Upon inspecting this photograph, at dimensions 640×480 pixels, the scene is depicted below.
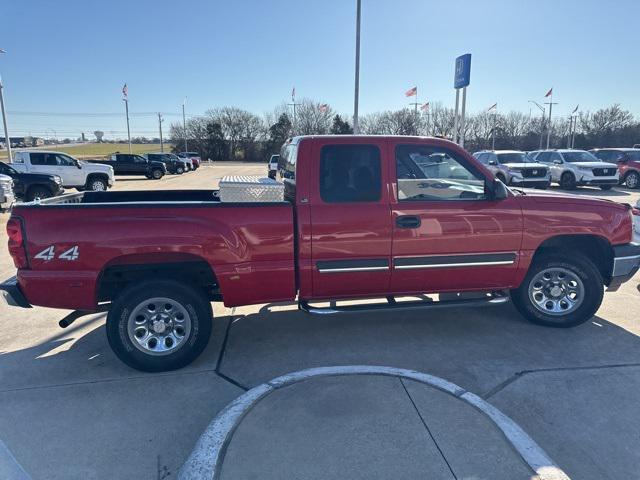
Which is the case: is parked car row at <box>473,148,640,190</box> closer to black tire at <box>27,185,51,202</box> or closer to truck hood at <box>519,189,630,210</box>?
truck hood at <box>519,189,630,210</box>

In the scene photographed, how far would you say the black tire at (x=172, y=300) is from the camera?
370 centimetres

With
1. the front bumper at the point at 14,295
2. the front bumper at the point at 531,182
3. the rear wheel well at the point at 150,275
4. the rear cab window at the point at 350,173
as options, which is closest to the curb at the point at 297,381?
the rear wheel well at the point at 150,275

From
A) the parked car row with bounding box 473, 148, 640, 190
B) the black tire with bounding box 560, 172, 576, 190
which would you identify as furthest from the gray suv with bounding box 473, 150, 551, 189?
the black tire with bounding box 560, 172, 576, 190

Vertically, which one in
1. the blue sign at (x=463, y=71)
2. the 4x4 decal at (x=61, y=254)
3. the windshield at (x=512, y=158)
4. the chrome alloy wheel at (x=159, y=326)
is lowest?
A: the chrome alloy wheel at (x=159, y=326)

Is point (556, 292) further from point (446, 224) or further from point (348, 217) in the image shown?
point (348, 217)

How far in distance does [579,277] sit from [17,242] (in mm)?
5251

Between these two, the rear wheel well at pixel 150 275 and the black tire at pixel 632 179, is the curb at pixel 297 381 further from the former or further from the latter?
the black tire at pixel 632 179

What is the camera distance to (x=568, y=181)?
19875mm

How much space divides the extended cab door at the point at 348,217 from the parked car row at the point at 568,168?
16143 millimetres

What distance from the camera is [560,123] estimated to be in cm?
6969

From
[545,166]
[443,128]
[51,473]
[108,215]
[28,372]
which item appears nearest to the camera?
[51,473]

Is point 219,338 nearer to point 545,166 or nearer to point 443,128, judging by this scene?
point 545,166

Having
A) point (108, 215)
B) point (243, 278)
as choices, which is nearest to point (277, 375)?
point (243, 278)

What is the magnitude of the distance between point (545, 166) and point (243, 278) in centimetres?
1913
